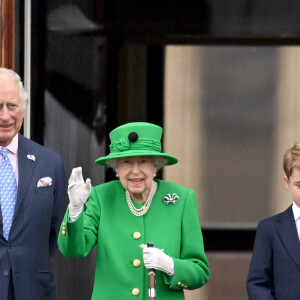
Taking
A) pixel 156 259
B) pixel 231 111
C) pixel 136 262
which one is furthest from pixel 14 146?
pixel 231 111

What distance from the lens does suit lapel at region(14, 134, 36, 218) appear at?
5.40 m

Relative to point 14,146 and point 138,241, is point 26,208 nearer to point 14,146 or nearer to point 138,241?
point 14,146

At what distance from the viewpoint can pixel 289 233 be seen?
5.15 m

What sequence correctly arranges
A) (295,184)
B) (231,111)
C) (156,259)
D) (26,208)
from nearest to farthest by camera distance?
(156,259) < (295,184) < (26,208) < (231,111)

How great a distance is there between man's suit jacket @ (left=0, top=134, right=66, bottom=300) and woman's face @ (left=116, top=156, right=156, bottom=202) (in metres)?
0.51

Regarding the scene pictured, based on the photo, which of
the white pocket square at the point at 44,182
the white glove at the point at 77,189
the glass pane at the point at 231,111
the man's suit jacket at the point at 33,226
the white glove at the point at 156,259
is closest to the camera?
the white glove at the point at 77,189

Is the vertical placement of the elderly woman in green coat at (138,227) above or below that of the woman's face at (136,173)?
below

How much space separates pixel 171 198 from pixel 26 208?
702mm

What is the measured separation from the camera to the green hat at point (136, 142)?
5102mm

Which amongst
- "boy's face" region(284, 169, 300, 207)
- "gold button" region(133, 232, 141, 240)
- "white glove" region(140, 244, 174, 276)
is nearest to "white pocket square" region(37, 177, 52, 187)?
"gold button" region(133, 232, 141, 240)

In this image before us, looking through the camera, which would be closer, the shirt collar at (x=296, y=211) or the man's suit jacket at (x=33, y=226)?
the shirt collar at (x=296, y=211)

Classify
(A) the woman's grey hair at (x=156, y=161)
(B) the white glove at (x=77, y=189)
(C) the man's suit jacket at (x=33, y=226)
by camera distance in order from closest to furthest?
(B) the white glove at (x=77, y=189) < (A) the woman's grey hair at (x=156, y=161) < (C) the man's suit jacket at (x=33, y=226)

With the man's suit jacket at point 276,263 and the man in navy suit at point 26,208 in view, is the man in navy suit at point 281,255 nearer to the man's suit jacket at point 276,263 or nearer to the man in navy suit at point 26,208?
the man's suit jacket at point 276,263

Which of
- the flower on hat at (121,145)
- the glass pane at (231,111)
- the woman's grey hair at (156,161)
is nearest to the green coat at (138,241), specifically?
the woman's grey hair at (156,161)
